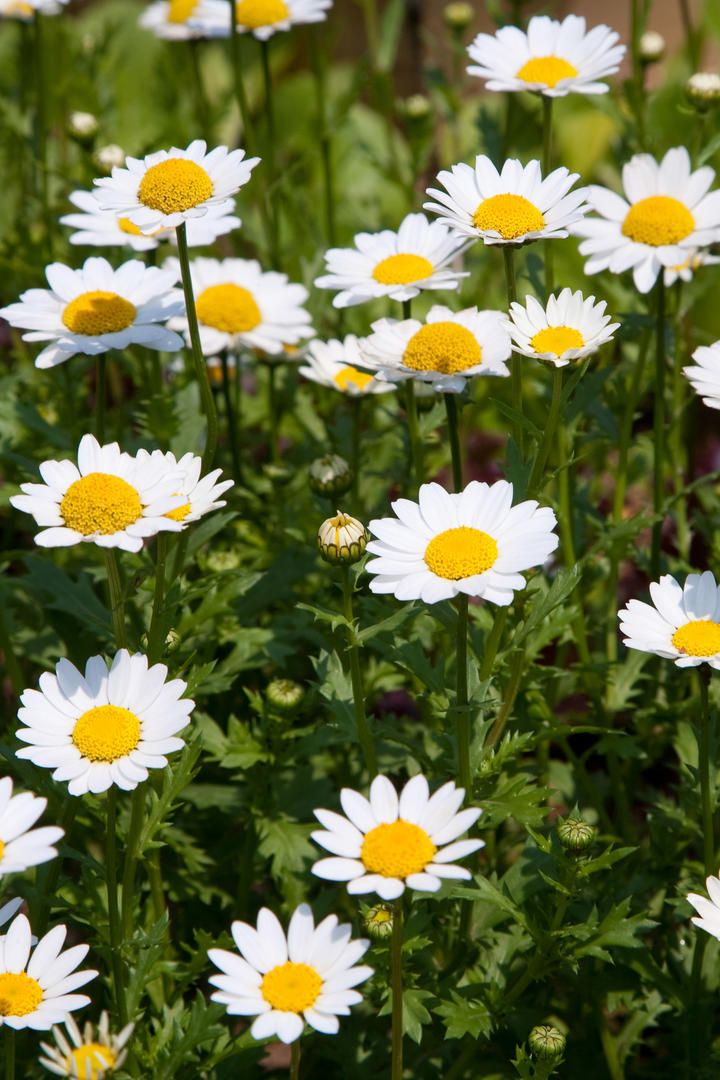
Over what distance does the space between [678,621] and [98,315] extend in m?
1.01

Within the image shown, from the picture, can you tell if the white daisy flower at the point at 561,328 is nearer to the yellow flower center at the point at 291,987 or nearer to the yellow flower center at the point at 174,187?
the yellow flower center at the point at 174,187

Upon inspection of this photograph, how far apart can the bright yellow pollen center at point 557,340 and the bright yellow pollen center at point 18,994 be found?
A: 102cm

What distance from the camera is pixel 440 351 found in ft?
5.91

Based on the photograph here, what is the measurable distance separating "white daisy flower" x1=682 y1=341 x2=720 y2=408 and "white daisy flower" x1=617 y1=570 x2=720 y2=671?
10.0 inches

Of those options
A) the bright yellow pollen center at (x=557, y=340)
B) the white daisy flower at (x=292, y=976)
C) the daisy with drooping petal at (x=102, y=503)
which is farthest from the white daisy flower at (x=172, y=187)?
the white daisy flower at (x=292, y=976)

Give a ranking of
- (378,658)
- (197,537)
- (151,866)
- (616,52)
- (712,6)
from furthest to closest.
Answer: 1. (712,6)
2. (378,658)
3. (616,52)
4. (197,537)
5. (151,866)

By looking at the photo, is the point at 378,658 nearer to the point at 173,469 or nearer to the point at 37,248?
the point at 173,469

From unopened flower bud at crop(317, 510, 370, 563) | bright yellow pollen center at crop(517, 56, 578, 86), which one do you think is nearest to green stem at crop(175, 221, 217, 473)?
unopened flower bud at crop(317, 510, 370, 563)

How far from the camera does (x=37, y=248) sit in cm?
278

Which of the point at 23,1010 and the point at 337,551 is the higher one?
the point at 337,551

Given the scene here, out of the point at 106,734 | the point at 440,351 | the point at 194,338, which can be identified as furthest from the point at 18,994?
the point at 440,351

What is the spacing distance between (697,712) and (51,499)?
1213mm

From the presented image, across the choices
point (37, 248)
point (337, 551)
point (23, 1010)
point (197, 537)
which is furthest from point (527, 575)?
point (37, 248)

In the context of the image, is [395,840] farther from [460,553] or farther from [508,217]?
[508,217]
